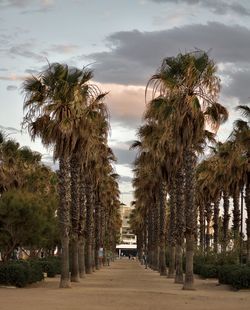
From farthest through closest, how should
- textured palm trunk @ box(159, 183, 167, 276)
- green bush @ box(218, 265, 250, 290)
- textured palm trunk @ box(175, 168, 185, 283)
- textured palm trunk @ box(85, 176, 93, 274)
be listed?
textured palm trunk @ box(159, 183, 167, 276)
textured palm trunk @ box(85, 176, 93, 274)
textured palm trunk @ box(175, 168, 185, 283)
green bush @ box(218, 265, 250, 290)

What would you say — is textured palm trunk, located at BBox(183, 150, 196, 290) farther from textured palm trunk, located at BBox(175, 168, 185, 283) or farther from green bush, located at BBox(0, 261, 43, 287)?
green bush, located at BBox(0, 261, 43, 287)

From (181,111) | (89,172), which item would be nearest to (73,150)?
(181,111)

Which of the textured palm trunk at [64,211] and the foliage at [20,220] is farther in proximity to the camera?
the foliage at [20,220]

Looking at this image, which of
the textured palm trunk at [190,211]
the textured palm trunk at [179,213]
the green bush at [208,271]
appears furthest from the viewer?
the green bush at [208,271]

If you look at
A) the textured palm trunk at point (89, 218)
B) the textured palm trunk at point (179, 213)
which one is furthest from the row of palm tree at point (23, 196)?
the textured palm trunk at point (179, 213)

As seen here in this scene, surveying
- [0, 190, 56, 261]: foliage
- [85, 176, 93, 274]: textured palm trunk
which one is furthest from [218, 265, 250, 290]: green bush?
[85, 176, 93, 274]: textured palm trunk

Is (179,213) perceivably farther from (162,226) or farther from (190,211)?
(162,226)

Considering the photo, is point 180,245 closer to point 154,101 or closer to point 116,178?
point 154,101

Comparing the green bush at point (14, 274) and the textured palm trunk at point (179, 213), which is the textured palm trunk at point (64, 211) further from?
the textured palm trunk at point (179, 213)

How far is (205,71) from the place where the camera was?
31031mm

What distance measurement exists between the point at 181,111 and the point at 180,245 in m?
12.1

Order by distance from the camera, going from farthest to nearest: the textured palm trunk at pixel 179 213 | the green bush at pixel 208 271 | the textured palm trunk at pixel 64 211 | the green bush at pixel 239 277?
the green bush at pixel 208 271
the textured palm trunk at pixel 179 213
the textured palm trunk at pixel 64 211
the green bush at pixel 239 277

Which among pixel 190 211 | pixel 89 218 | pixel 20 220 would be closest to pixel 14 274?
pixel 20 220

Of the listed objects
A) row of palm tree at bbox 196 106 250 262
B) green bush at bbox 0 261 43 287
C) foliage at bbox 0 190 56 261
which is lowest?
green bush at bbox 0 261 43 287
